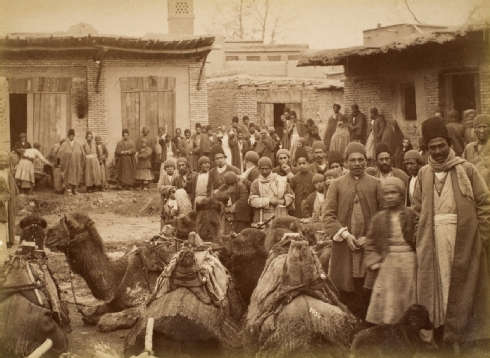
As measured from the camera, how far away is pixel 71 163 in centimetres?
1923

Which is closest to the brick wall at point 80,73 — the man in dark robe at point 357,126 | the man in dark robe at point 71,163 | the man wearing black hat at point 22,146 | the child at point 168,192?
the man in dark robe at point 71,163

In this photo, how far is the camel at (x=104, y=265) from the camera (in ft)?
24.7

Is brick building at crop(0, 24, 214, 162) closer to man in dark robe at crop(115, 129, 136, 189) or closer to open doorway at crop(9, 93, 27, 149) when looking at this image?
man in dark robe at crop(115, 129, 136, 189)

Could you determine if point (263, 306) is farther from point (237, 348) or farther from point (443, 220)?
point (443, 220)

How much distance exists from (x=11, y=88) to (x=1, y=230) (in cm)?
1131

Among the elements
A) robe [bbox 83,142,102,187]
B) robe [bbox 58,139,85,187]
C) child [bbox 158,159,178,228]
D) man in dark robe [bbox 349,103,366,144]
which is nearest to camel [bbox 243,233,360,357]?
child [bbox 158,159,178,228]

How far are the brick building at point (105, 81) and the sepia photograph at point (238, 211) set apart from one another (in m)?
0.06

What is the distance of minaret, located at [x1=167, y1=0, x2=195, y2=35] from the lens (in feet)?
73.6

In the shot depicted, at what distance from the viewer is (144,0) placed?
928 centimetres

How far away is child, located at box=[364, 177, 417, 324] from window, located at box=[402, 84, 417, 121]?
38.7 feet

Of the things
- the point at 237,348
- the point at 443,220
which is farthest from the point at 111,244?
the point at 443,220

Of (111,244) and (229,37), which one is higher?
(229,37)

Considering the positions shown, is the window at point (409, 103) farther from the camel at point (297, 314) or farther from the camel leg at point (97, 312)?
the camel at point (297, 314)

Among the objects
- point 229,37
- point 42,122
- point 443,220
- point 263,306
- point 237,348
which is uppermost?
point 229,37
